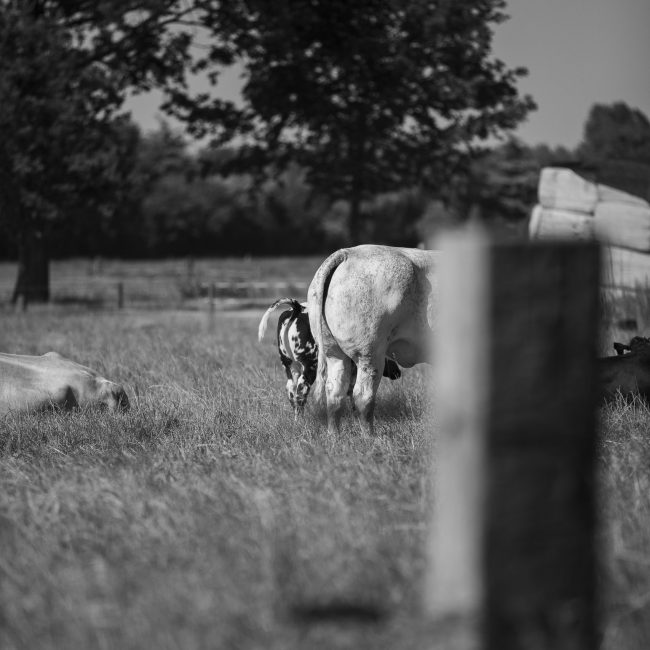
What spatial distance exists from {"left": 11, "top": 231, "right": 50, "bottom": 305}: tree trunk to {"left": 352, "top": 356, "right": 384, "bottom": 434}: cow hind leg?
16962 mm

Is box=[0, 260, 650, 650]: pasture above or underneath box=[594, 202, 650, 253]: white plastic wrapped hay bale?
underneath

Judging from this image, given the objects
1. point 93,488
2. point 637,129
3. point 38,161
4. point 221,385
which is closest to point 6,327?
point 38,161

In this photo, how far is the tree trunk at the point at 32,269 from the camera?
20969 millimetres

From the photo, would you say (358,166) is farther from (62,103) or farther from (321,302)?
(321,302)

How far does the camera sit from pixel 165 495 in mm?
3467

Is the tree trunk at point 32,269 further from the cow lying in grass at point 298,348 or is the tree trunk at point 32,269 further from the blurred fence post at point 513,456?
the blurred fence post at point 513,456

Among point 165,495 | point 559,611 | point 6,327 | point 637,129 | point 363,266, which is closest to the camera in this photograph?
point 559,611

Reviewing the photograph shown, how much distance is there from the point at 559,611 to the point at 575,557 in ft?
0.42

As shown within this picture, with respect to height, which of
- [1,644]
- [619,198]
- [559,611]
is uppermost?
[619,198]

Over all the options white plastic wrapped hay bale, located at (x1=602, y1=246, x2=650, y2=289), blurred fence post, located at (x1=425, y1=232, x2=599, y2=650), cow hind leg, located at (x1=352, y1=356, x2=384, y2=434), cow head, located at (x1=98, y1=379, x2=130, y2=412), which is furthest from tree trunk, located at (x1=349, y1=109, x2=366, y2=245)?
blurred fence post, located at (x1=425, y1=232, x2=599, y2=650)

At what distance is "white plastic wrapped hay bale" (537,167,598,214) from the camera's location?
14.4m

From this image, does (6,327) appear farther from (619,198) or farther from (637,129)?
(637,129)

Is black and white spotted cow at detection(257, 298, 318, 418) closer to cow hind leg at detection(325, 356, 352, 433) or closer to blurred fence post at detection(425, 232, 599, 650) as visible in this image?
cow hind leg at detection(325, 356, 352, 433)

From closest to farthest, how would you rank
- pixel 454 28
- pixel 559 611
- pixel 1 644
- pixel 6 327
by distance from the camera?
pixel 559 611 < pixel 1 644 < pixel 6 327 < pixel 454 28
